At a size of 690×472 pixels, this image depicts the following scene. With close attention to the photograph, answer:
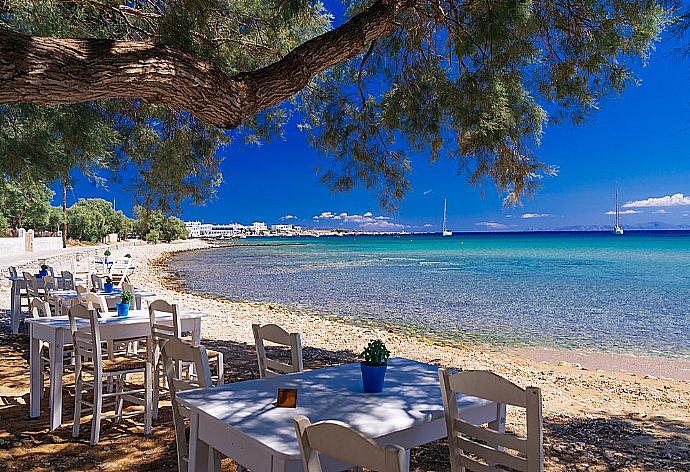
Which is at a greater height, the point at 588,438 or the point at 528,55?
the point at 528,55

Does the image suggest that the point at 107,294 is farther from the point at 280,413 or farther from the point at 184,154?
the point at 280,413

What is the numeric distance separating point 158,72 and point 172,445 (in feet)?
7.27

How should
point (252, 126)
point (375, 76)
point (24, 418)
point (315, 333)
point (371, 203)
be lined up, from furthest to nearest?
point (315, 333), point (252, 126), point (371, 203), point (375, 76), point (24, 418)

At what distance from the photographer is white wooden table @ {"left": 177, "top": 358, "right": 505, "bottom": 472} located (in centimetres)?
191

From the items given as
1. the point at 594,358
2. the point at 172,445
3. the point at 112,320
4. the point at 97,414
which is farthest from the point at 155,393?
the point at 594,358

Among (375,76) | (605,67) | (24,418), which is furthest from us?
(375,76)

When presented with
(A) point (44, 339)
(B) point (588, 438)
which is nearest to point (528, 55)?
(B) point (588, 438)

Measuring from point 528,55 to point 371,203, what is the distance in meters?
2.14

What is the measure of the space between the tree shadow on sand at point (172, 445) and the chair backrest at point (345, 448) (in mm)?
2002

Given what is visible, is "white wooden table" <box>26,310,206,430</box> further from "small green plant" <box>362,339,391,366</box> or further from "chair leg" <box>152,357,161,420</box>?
"small green plant" <box>362,339,391,366</box>

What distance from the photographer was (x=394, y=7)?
12.5 ft

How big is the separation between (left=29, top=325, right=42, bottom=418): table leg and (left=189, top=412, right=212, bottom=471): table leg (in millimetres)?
2418

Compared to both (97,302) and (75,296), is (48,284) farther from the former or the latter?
(97,302)

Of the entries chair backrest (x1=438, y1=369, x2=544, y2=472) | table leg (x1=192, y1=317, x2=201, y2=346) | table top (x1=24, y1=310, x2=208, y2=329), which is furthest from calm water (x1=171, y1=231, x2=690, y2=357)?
chair backrest (x1=438, y1=369, x2=544, y2=472)
